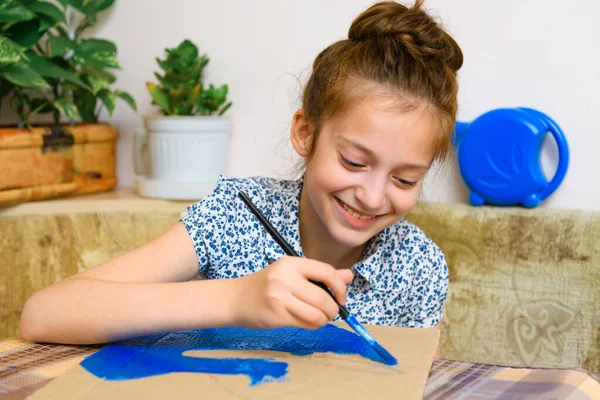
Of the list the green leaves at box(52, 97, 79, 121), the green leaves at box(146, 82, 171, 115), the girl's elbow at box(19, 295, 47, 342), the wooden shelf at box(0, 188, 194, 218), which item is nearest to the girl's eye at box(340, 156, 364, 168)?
the girl's elbow at box(19, 295, 47, 342)

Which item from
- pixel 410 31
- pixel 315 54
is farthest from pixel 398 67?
pixel 315 54

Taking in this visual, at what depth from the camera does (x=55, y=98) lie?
5.18 feet

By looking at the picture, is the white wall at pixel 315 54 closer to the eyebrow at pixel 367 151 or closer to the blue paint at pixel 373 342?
the eyebrow at pixel 367 151

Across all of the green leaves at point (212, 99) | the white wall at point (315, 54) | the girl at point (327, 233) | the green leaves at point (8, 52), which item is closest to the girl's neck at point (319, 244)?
the girl at point (327, 233)

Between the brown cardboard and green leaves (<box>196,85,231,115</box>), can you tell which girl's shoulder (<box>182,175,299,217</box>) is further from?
green leaves (<box>196,85,231,115</box>)

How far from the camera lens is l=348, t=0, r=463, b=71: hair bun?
0.85 m

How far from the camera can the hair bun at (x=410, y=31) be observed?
847mm

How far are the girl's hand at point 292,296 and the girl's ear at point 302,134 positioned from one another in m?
0.31

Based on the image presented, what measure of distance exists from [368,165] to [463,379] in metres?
0.30

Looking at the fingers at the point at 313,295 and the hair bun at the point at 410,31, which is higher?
the hair bun at the point at 410,31

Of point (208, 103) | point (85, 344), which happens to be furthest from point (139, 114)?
point (85, 344)

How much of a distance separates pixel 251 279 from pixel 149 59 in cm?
112

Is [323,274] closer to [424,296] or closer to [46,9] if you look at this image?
[424,296]

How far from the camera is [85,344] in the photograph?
66cm
